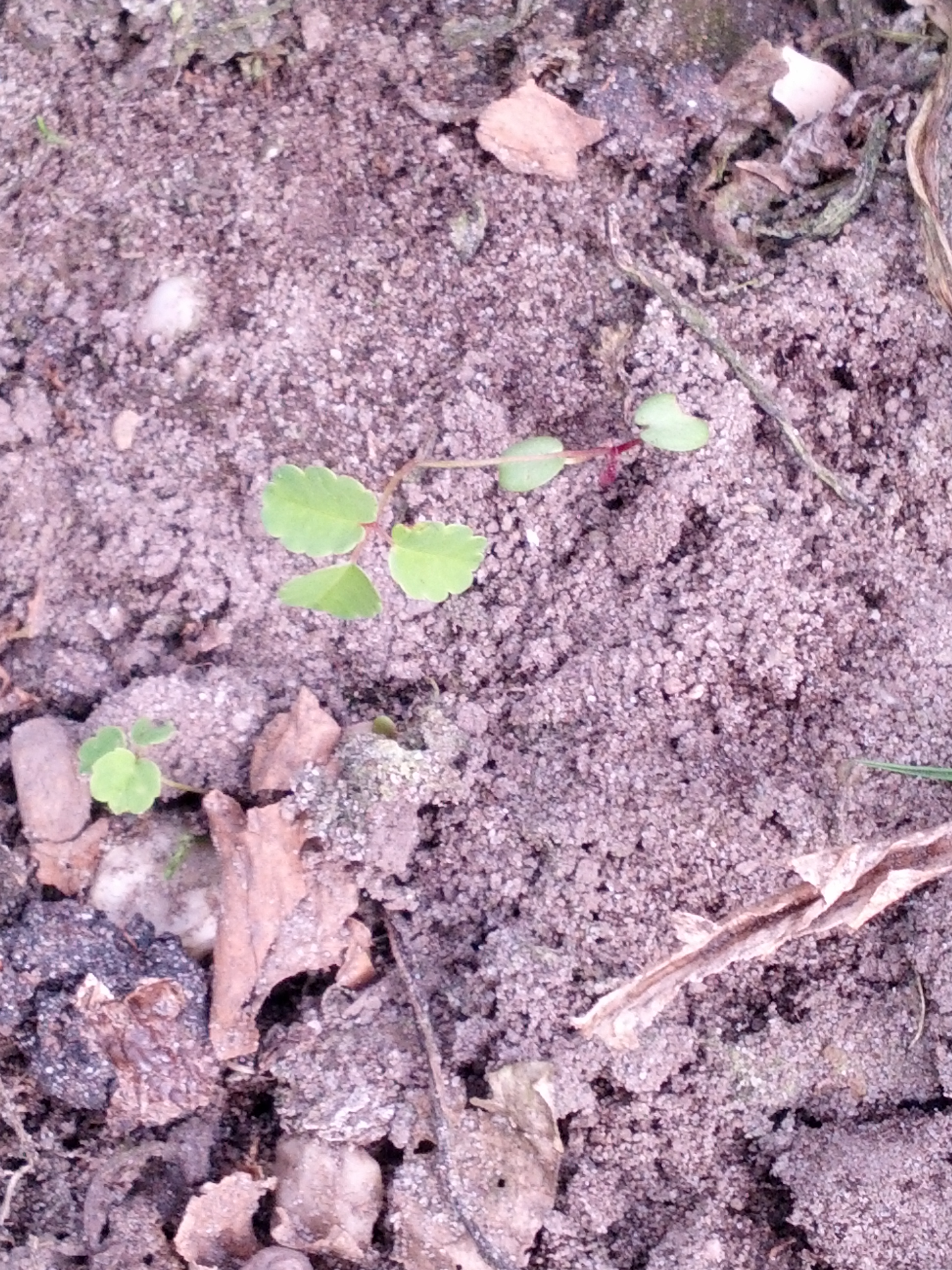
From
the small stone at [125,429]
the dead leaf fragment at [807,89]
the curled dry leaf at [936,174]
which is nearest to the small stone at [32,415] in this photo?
the small stone at [125,429]

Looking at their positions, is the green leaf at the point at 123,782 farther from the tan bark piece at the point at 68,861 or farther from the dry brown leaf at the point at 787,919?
the dry brown leaf at the point at 787,919

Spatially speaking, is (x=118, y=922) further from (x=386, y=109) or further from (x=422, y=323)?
(x=386, y=109)

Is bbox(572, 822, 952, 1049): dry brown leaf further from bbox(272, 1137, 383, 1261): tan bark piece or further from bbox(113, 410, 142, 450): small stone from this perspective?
bbox(113, 410, 142, 450): small stone

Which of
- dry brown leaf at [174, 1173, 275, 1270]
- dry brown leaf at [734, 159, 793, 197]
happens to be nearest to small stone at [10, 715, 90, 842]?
dry brown leaf at [174, 1173, 275, 1270]

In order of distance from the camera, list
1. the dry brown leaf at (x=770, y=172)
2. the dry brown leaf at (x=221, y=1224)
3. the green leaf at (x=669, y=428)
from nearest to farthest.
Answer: the dry brown leaf at (x=221, y=1224) < the green leaf at (x=669, y=428) < the dry brown leaf at (x=770, y=172)

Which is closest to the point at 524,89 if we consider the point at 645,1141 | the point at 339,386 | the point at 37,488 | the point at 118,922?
the point at 339,386

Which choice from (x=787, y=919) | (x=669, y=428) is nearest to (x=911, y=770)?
(x=787, y=919)
